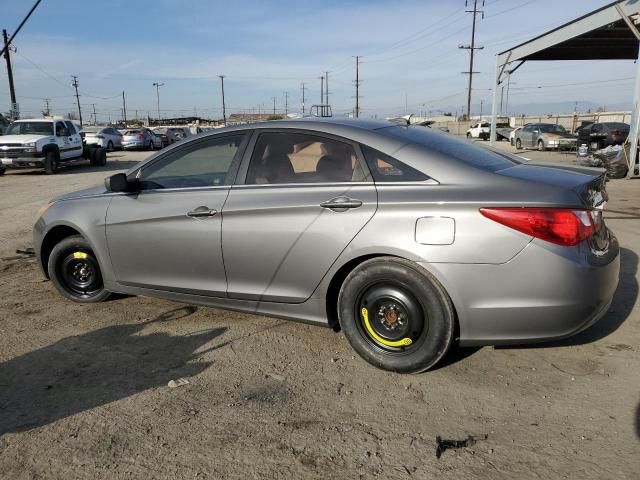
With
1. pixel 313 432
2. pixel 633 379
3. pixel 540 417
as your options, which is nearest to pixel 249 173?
pixel 313 432

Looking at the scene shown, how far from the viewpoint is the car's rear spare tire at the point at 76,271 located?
4.64 metres

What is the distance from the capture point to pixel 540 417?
2834 mm

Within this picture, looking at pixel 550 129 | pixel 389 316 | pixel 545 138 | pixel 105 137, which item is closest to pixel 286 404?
pixel 389 316

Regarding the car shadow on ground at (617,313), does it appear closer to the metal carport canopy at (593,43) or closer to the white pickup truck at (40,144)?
the metal carport canopy at (593,43)

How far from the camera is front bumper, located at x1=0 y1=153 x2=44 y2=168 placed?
58.1 ft

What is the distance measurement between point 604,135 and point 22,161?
76.4ft

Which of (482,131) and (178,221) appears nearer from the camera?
(178,221)

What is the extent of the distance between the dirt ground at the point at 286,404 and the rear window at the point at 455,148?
1313 mm

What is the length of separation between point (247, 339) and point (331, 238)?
114 centimetres

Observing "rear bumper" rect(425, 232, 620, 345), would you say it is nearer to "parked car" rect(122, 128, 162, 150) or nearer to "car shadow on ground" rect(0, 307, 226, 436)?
"car shadow on ground" rect(0, 307, 226, 436)

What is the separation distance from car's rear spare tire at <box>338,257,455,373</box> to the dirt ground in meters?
0.15

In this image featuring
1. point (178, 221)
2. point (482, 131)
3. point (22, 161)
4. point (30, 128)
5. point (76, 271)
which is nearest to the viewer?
point (178, 221)

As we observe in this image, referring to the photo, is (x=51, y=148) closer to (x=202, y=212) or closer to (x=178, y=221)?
(x=178, y=221)

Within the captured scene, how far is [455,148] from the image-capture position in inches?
142
